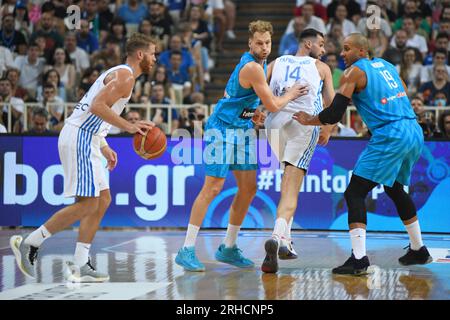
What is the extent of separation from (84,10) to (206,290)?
1126 centimetres

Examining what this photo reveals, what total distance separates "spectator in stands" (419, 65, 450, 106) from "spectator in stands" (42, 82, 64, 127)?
593 centimetres

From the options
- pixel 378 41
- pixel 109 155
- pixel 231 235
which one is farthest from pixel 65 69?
pixel 231 235

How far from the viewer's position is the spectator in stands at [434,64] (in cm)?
1516

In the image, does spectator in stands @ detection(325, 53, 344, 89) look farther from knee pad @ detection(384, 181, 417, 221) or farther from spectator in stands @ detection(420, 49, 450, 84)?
knee pad @ detection(384, 181, 417, 221)

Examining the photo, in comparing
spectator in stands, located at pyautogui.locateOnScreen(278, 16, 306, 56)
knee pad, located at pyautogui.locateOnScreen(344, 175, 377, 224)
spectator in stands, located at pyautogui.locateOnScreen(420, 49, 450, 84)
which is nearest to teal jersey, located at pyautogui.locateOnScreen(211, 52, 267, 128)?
knee pad, located at pyautogui.locateOnScreen(344, 175, 377, 224)

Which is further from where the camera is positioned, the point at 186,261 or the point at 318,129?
the point at 318,129

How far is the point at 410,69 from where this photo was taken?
15531 millimetres

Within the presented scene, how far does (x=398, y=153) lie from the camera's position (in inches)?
326

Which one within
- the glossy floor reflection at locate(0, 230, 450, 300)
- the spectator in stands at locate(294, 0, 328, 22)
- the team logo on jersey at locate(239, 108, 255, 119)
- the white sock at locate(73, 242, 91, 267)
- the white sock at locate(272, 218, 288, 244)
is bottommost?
the glossy floor reflection at locate(0, 230, 450, 300)

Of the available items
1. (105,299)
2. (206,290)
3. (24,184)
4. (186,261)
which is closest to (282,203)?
(186,261)

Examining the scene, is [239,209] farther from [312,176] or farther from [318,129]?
[312,176]

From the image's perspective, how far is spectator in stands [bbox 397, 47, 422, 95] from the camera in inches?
608

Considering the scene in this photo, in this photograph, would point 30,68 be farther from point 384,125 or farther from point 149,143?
point 384,125

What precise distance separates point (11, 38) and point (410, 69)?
292 inches
